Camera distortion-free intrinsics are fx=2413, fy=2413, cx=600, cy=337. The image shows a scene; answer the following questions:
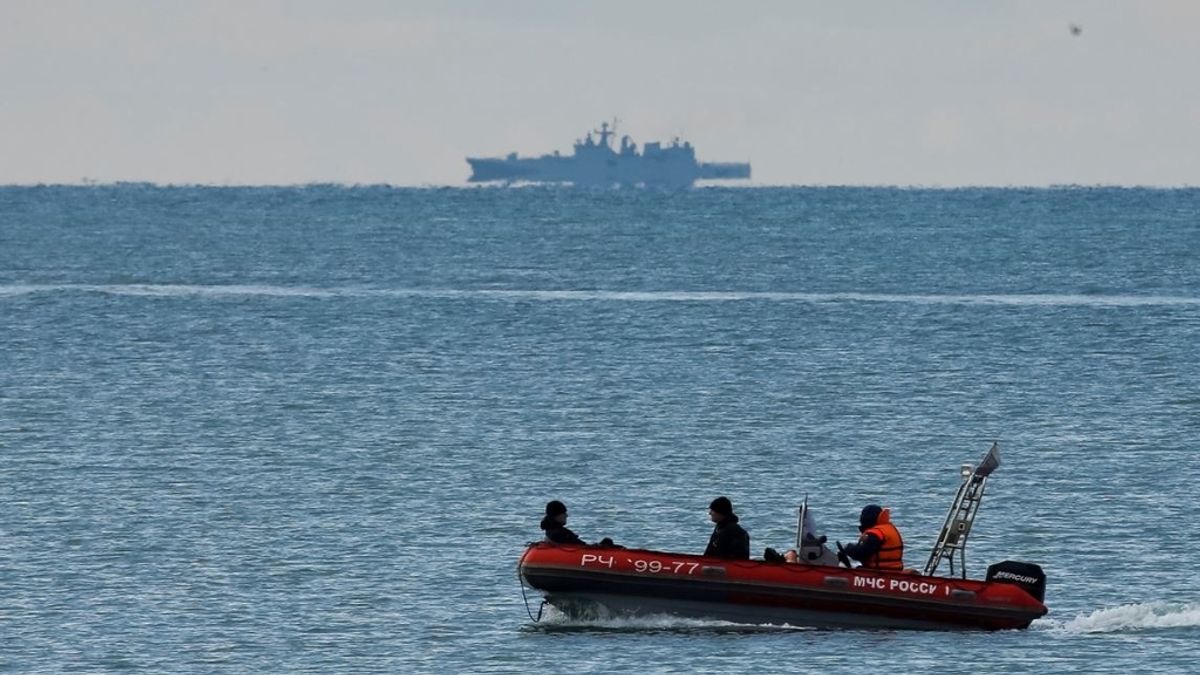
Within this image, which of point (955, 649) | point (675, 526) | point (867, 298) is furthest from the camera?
point (867, 298)

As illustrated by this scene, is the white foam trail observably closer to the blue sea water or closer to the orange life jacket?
the blue sea water

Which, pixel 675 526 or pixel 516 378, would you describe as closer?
pixel 675 526

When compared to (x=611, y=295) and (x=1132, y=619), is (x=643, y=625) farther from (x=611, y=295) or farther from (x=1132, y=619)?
(x=611, y=295)

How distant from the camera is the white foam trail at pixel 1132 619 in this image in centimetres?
2838

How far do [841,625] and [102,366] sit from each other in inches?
1470

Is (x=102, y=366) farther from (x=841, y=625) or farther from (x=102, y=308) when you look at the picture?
(x=841, y=625)

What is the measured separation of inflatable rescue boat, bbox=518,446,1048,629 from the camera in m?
28.2

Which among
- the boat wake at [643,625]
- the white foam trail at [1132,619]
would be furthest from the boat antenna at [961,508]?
the boat wake at [643,625]

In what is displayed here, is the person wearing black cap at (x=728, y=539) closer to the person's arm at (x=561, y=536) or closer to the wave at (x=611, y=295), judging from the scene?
the person's arm at (x=561, y=536)

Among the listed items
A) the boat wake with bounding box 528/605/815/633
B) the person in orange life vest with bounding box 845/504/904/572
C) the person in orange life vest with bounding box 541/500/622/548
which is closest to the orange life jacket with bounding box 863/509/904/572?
the person in orange life vest with bounding box 845/504/904/572

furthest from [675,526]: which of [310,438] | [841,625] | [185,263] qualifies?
[185,263]

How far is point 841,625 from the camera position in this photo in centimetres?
2833

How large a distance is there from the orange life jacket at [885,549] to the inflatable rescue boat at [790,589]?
244mm

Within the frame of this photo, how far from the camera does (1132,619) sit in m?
28.5
